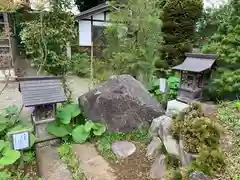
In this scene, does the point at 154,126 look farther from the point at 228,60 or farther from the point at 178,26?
the point at 178,26

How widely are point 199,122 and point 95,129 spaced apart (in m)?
2.20

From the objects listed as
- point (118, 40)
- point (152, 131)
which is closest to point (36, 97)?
point (152, 131)

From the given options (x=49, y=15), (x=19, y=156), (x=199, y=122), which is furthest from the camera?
(x=49, y=15)

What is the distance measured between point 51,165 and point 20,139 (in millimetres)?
634

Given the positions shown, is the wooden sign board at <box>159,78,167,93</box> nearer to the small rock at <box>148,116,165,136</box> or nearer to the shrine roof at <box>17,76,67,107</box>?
the small rock at <box>148,116,165,136</box>

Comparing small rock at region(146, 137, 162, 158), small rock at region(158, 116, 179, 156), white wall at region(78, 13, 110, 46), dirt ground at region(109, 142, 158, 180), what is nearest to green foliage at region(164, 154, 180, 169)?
small rock at region(158, 116, 179, 156)

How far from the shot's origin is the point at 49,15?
5070 mm

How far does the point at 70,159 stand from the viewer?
352cm

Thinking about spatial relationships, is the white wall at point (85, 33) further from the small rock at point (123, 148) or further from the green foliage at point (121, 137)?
the small rock at point (123, 148)

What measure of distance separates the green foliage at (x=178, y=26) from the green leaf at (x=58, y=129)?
12.4 feet

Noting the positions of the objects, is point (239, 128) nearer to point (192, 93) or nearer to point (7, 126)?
point (192, 93)

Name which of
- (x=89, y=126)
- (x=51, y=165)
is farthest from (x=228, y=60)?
(x=51, y=165)

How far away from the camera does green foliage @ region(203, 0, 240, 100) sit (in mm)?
4344

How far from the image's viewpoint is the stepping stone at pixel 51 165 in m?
3.15
